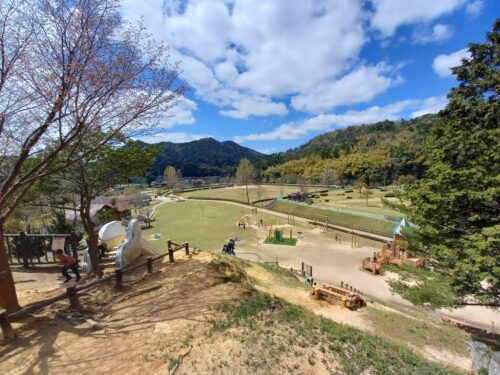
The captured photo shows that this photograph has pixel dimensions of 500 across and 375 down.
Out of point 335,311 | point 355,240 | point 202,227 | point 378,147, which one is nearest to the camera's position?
point 335,311

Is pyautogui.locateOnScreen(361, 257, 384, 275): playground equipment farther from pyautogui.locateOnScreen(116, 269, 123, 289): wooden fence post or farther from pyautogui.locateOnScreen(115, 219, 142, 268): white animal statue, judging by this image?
pyautogui.locateOnScreen(116, 269, 123, 289): wooden fence post

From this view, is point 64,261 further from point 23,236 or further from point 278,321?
point 278,321

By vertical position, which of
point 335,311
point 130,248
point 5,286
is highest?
point 5,286

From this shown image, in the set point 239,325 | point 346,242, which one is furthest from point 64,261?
point 346,242

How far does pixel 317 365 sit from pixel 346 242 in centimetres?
2481

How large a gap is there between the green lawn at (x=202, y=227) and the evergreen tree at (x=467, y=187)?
19.0 meters

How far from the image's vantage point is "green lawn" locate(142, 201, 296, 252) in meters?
28.0

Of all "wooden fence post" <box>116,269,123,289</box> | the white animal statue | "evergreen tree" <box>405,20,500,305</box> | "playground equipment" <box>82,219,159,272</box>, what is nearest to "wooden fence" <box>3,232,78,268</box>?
"playground equipment" <box>82,219,159,272</box>

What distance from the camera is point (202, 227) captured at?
35.2 meters

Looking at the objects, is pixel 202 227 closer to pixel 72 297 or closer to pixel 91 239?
pixel 91 239

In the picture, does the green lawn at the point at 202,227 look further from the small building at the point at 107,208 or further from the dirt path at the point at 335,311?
the dirt path at the point at 335,311

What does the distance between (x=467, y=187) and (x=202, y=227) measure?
3046 cm

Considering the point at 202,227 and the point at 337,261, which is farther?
the point at 202,227

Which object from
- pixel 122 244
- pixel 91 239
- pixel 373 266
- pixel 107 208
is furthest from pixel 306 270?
pixel 107 208
